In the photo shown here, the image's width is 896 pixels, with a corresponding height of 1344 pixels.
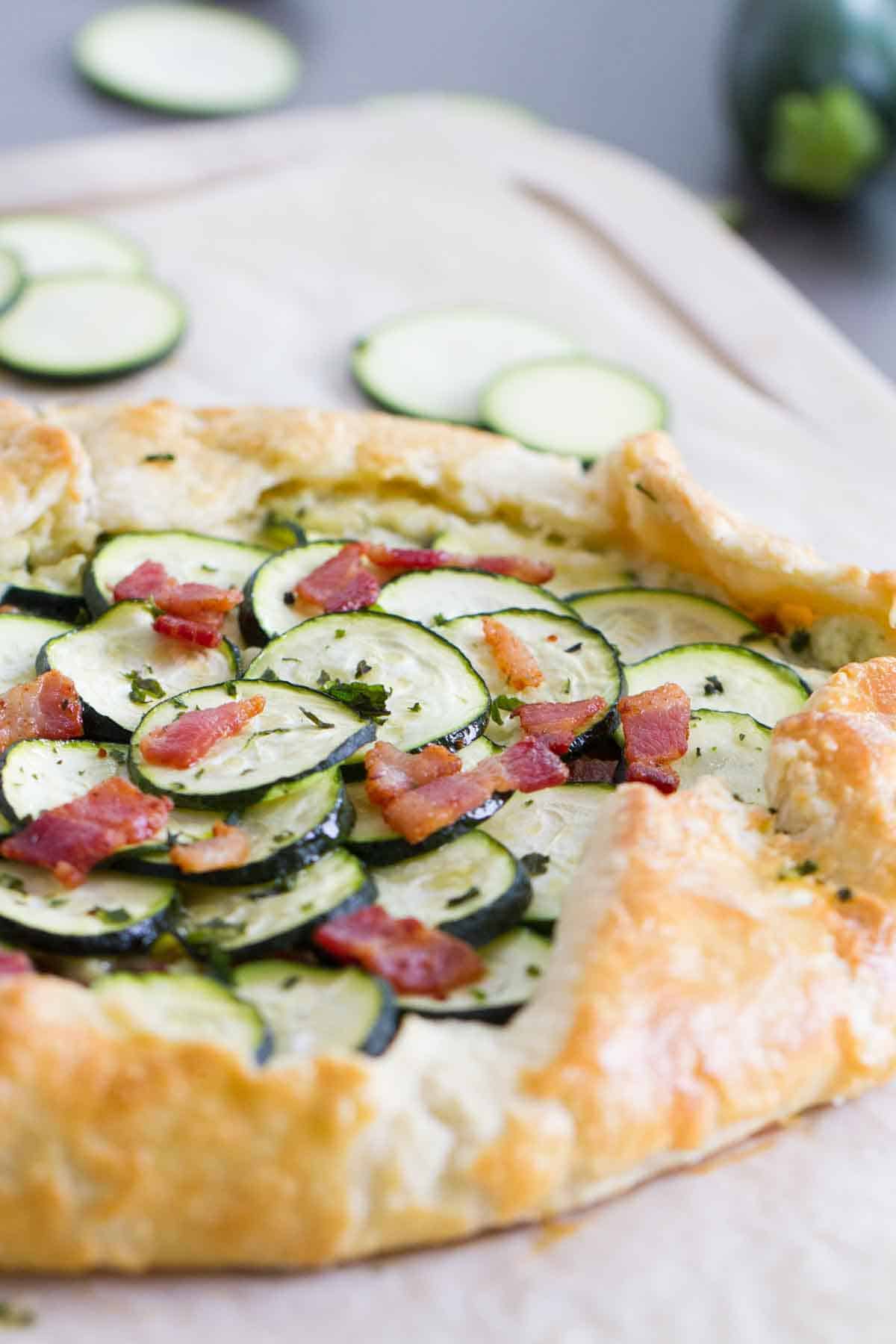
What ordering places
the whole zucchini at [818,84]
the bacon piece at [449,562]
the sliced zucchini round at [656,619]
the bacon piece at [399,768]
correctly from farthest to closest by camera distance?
the whole zucchini at [818,84], the bacon piece at [449,562], the sliced zucchini round at [656,619], the bacon piece at [399,768]

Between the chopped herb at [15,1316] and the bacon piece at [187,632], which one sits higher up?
the bacon piece at [187,632]

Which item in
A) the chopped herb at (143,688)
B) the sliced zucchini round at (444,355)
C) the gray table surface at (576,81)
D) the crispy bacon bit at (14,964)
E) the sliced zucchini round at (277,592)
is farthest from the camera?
the gray table surface at (576,81)

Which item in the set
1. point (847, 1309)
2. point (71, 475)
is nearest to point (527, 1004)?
point (847, 1309)

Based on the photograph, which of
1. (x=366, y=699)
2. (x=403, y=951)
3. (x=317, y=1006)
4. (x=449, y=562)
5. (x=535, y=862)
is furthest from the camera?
(x=449, y=562)

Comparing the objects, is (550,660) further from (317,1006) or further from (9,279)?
(9,279)

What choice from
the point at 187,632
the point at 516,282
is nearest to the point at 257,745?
the point at 187,632

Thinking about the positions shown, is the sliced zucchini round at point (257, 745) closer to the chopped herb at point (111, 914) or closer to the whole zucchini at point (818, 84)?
the chopped herb at point (111, 914)

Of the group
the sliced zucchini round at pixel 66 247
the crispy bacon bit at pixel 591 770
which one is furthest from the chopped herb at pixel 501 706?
the sliced zucchini round at pixel 66 247
